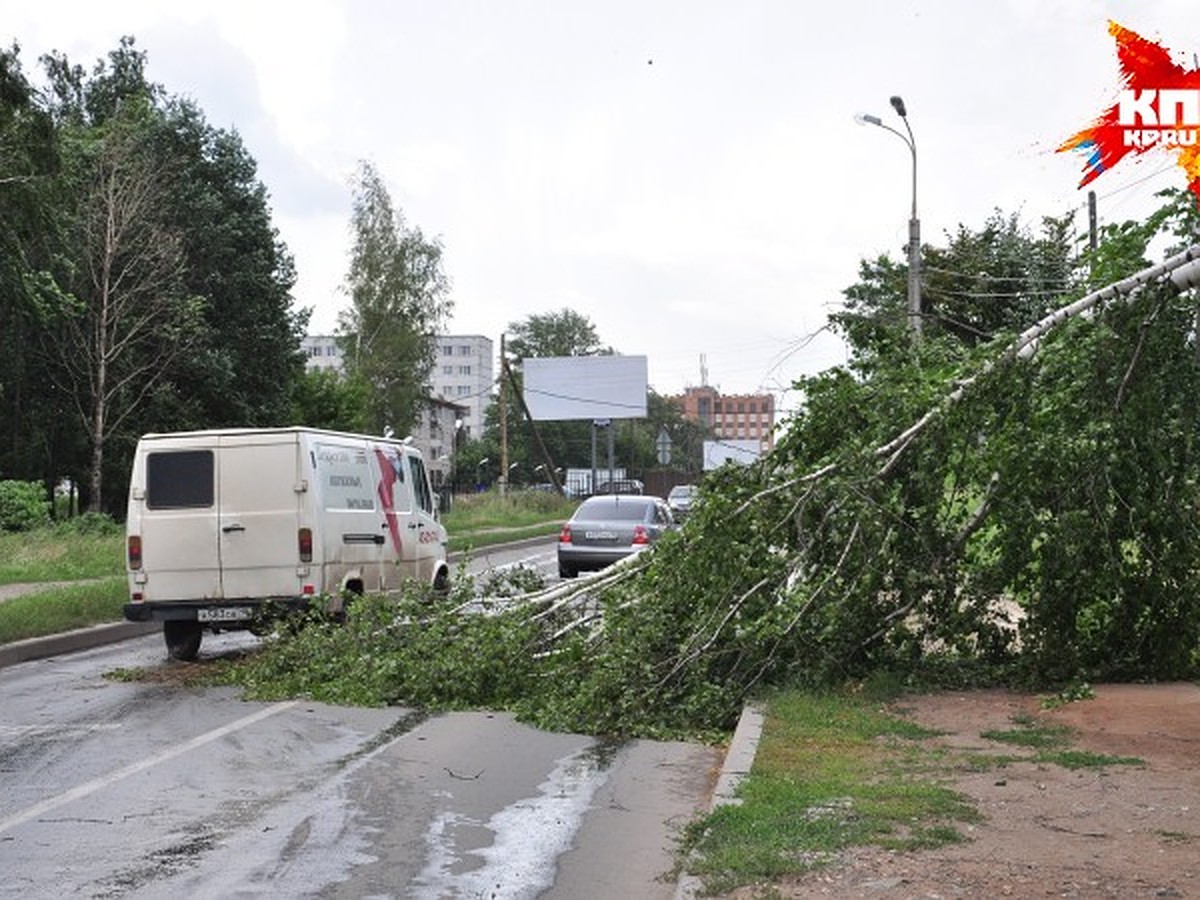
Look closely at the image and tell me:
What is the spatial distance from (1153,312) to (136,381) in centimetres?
3750

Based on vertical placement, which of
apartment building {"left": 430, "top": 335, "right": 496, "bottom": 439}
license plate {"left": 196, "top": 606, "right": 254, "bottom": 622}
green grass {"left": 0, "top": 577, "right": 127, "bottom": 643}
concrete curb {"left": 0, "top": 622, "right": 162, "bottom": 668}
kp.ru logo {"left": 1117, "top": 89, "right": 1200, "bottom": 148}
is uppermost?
apartment building {"left": 430, "top": 335, "right": 496, "bottom": 439}

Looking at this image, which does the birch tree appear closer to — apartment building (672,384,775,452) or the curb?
the curb

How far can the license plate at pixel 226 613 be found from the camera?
14375mm

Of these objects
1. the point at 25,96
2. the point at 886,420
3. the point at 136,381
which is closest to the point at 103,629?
the point at 25,96

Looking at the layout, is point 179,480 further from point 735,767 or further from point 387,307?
point 387,307

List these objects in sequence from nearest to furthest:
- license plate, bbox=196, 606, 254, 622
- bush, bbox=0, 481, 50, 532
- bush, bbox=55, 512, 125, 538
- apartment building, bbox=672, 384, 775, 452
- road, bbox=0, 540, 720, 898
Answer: road, bbox=0, 540, 720, 898 → license plate, bbox=196, 606, 254, 622 → bush, bbox=55, 512, 125, 538 → bush, bbox=0, 481, 50, 532 → apartment building, bbox=672, 384, 775, 452

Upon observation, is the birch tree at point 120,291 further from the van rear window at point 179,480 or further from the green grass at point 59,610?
the van rear window at point 179,480

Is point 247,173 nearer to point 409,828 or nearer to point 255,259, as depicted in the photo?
point 255,259

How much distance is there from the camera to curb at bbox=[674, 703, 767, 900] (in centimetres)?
580

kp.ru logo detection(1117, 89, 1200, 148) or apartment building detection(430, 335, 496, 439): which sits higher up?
apartment building detection(430, 335, 496, 439)

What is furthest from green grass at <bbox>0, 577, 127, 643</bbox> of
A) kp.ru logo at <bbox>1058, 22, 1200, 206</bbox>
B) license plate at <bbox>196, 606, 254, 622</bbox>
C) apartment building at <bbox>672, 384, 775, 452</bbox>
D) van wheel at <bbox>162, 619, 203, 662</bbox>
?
apartment building at <bbox>672, 384, 775, 452</bbox>

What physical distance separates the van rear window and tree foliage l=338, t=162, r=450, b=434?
49.4 metres

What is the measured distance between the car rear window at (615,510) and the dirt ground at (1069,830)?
18.2 m

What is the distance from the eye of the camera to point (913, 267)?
27.2 metres
